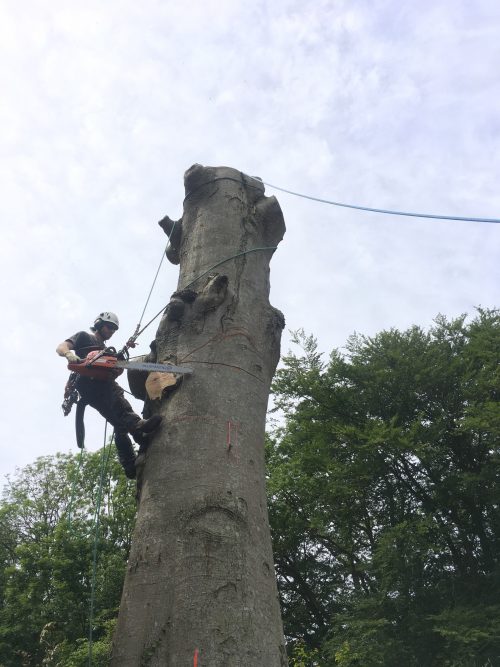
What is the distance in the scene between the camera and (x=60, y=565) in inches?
661

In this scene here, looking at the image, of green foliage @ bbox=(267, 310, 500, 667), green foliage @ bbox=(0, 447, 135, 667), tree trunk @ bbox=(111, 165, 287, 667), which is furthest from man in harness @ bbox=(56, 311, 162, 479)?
green foliage @ bbox=(0, 447, 135, 667)

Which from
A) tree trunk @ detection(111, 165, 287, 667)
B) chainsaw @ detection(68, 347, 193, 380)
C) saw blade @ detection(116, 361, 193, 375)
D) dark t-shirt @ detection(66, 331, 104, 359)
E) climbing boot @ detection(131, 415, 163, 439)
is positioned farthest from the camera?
dark t-shirt @ detection(66, 331, 104, 359)

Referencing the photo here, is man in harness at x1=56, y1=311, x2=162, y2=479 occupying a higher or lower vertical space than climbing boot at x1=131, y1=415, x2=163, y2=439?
higher

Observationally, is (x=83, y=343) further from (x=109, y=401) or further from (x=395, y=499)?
(x=395, y=499)

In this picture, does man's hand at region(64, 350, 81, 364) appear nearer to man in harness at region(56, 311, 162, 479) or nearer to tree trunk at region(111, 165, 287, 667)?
man in harness at region(56, 311, 162, 479)

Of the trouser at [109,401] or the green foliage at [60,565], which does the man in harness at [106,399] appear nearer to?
the trouser at [109,401]

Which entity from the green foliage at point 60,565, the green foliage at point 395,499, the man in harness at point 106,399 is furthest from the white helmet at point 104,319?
the green foliage at point 60,565

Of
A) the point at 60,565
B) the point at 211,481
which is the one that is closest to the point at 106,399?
the point at 211,481

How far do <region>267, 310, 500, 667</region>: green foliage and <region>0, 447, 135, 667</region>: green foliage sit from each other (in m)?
5.06

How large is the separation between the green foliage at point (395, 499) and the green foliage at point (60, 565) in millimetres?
5055

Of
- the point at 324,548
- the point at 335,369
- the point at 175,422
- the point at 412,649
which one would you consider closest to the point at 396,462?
the point at 335,369

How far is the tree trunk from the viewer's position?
200 cm

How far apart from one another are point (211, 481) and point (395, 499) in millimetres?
12192

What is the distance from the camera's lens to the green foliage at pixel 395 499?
34.8 ft
